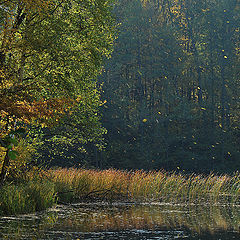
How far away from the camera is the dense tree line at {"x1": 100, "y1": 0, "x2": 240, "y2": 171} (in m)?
40.2

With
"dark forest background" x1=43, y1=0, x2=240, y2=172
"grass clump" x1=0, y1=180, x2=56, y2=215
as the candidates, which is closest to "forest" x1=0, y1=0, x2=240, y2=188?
"dark forest background" x1=43, y1=0, x2=240, y2=172

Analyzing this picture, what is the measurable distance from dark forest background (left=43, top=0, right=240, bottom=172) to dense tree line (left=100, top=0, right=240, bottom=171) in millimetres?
89

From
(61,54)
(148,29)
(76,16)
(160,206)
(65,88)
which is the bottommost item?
(160,206)

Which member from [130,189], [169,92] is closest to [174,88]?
[169,92]

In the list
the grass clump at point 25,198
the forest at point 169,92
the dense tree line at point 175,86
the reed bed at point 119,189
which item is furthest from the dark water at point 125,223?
the dense tree line at point 175,86

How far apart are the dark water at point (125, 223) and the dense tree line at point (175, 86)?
24178 millimetres

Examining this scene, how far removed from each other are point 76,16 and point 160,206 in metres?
7.34

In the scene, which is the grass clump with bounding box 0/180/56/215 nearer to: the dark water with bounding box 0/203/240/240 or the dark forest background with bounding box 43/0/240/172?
the dark water with bounding box 0/203/240/240

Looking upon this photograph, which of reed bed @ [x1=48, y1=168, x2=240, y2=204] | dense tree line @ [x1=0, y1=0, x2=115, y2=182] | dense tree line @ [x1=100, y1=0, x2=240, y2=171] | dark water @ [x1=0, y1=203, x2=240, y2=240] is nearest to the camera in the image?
dark water @ [x1=0, y1=203, x2=240, y2=240]

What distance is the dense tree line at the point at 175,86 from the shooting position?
40156 mm

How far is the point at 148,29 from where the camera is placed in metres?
44.0

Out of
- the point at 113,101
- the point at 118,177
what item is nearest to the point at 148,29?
the point at 113,101

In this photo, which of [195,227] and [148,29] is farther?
[148,29]

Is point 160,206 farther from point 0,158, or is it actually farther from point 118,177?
point 0,158
